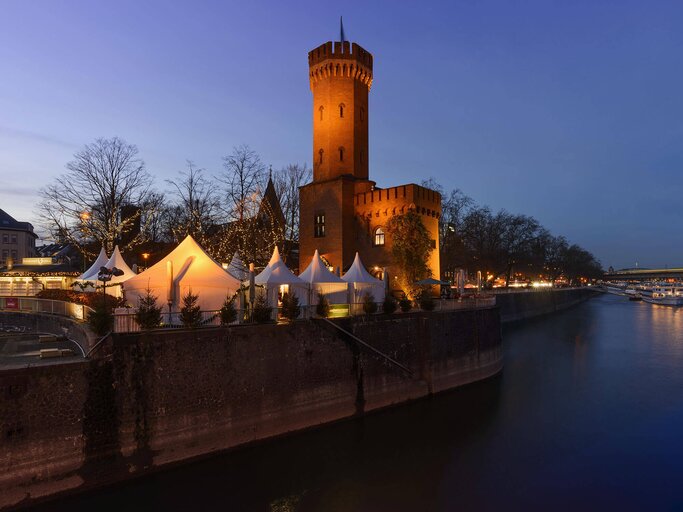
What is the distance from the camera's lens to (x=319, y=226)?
37.7 metres

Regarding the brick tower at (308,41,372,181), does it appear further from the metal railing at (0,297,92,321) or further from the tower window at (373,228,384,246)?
the metal railing at (0,297,92,321)

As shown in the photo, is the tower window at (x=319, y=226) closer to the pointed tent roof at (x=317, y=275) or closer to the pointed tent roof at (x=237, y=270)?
the pointed tent roof at (x=237, y=270)

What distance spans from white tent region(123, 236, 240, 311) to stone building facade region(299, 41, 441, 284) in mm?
18120

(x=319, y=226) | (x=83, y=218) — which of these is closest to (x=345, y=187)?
(x=319, y=226)

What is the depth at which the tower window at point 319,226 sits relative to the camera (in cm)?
3737

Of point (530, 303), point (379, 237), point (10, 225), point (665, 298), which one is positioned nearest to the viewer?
point (379, 237)

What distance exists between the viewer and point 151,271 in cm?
1772

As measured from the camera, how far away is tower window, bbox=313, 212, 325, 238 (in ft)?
123

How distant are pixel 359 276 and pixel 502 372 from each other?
1093 centimetres

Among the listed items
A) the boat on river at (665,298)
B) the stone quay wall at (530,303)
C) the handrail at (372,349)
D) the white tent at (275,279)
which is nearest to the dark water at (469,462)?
the handrail at (372,349)

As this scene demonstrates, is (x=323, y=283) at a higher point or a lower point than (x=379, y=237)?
lower

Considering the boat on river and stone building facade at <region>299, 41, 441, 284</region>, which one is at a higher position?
stone building facade at <region>299, 41, 441, 284</region>

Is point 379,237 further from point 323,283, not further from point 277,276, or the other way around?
point 277,276

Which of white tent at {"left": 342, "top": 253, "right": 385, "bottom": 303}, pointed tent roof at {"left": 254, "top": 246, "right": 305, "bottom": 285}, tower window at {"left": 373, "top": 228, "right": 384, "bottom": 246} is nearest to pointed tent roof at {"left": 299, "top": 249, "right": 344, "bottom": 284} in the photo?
pointed tent roof at {"left": 254, "top": 246, "right": 305, "bottom": 285}
